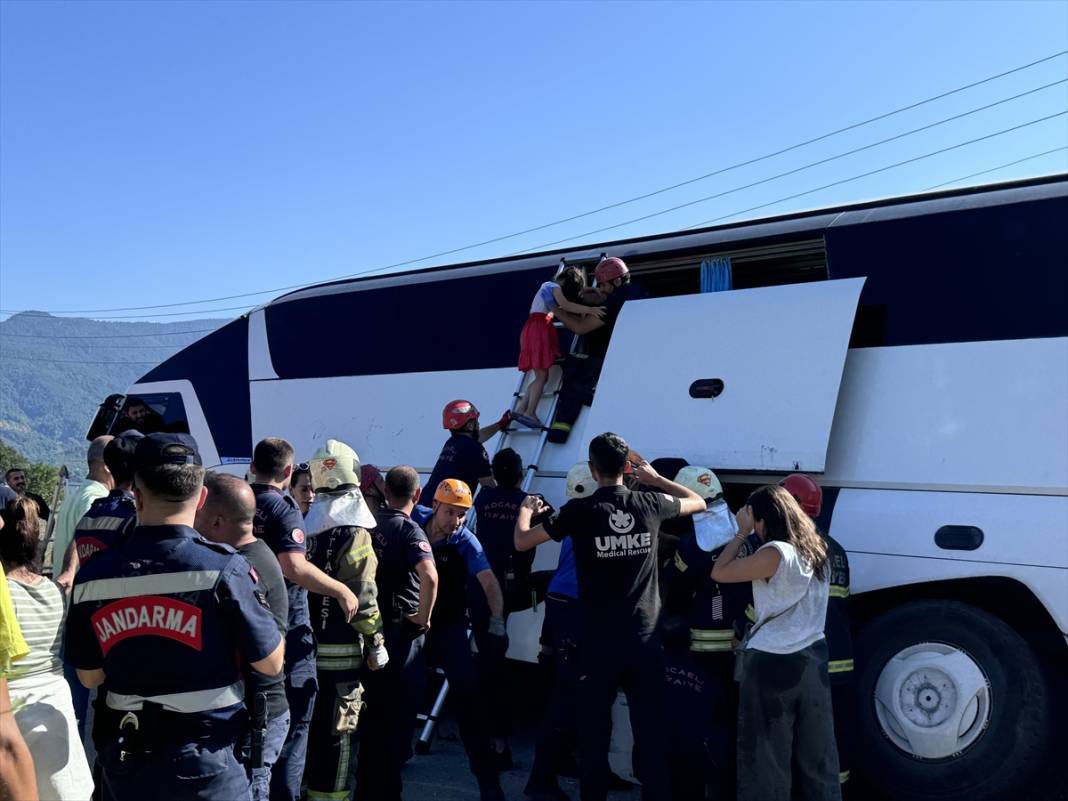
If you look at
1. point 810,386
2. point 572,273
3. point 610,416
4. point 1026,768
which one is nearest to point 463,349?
point 572,273

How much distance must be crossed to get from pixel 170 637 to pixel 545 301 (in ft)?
14.5

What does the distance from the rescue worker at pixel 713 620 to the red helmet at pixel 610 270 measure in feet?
7.27

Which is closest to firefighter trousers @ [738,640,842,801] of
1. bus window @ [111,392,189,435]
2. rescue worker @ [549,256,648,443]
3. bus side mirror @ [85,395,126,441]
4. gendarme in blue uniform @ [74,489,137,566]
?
rescue worker @ [549,256,648,443]

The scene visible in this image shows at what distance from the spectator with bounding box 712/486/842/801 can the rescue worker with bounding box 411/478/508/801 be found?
1.42m

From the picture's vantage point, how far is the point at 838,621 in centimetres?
465

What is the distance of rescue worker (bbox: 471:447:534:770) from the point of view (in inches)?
235

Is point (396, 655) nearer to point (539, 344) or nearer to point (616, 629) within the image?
point (616, 629)

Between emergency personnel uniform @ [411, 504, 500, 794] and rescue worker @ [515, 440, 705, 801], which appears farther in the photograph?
emergency personnel uniform @ [411, 504, 500, 794]

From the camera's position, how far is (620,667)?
14.7 ft

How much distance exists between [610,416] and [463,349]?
172cm

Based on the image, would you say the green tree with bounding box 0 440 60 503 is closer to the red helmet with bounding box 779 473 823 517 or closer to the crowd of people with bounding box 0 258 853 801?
the crowd of people with bounding box 0 258 853 801

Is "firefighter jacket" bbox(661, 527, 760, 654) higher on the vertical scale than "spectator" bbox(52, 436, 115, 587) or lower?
lower

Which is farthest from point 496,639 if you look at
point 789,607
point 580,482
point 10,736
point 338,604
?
point 10,736

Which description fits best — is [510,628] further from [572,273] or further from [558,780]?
[572,273]
